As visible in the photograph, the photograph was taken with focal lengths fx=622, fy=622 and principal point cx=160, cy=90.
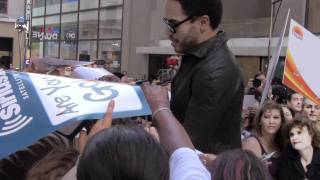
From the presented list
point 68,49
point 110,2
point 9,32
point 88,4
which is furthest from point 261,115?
point 9,32

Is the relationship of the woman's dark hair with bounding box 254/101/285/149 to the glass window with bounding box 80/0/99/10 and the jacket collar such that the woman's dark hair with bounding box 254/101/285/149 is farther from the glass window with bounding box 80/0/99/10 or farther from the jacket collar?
the glass window with bounding box 80/0/99/10

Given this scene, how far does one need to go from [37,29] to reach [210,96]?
120 feet

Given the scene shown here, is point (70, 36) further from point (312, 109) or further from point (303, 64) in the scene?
point (303, 64)

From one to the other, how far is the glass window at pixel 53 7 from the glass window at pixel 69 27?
130cm

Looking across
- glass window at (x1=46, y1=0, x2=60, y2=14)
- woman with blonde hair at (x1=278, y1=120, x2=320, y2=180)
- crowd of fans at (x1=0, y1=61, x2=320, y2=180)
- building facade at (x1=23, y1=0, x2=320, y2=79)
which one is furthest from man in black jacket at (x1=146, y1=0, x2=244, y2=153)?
glass window at (x1=46, y1=0, x2=60, y2=14)

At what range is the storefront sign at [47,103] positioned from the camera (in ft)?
8.09

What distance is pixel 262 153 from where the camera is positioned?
4.95 metres

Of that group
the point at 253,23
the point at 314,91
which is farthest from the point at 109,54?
the point at 314,91

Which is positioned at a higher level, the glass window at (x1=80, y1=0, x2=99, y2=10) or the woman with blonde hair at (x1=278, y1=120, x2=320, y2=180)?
the glass window at (x1=80, y1=0, x2=99, y2=10)

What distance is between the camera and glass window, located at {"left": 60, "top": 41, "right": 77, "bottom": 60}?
3300 cm

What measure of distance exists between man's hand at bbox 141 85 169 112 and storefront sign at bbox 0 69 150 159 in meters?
0.31

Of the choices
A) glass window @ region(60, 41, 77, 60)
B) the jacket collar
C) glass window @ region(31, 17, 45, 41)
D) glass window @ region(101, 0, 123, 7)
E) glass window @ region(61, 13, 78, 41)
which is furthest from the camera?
glass window @ region(31, 17, 45, 41)

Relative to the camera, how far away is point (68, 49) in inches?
1325

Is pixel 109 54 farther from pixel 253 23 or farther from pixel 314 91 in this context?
pixel 314 91
